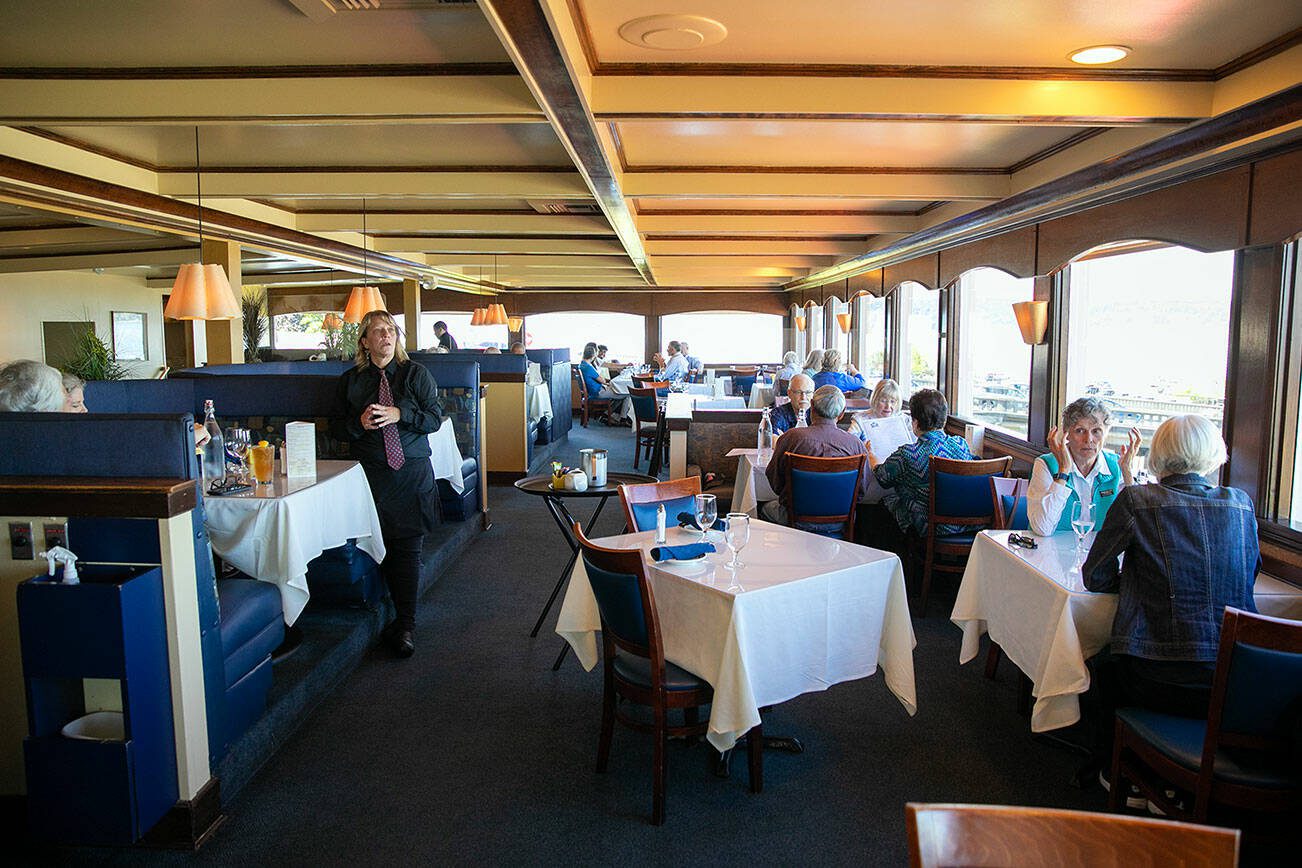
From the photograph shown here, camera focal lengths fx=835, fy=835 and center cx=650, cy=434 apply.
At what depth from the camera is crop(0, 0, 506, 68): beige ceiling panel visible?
2713 mm

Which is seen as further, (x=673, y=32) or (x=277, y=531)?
(x=277, y=531)

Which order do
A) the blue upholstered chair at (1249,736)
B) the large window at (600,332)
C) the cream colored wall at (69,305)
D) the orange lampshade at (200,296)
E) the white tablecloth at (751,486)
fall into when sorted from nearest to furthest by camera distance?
the blue upholstered chair at (1249,736), the orange lampshade at (200,296), the white tablecloth at (751,486), the cream colored wall at (69,305), the large window at (600,332)

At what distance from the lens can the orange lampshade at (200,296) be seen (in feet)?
14.2

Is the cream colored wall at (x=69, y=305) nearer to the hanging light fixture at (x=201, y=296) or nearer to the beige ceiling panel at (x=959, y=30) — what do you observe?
the hanging light fixture at (x=201, y=296)

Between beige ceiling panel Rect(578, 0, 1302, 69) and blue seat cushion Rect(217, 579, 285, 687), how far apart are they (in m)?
2.29

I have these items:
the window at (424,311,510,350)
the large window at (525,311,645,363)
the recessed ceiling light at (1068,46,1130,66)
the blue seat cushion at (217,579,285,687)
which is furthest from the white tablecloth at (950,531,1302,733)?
the window at (424,311,510,350)

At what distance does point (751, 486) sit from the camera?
5.08 metres

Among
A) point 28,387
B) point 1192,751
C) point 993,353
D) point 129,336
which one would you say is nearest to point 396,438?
point 28,387

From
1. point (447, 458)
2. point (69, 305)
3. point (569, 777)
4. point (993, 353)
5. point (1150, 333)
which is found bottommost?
point (569, 777)

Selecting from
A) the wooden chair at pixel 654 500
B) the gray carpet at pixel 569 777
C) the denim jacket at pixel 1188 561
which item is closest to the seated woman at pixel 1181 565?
the denim jacket at pixel 1188 561

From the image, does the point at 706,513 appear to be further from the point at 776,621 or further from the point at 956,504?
the point at 956,504

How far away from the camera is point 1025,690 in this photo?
327 cm

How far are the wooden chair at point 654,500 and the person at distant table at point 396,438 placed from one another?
105 cm

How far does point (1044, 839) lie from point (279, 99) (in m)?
3.36
